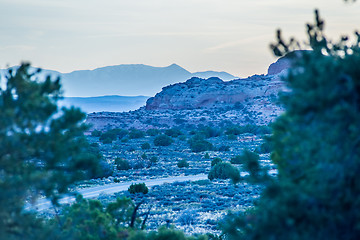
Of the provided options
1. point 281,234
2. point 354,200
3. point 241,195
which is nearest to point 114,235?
point 281,234

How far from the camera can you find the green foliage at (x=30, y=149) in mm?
8086

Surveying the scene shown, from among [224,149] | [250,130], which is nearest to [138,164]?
[224,149]

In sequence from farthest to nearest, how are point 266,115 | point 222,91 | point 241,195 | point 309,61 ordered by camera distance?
point 222,91 → point 266,115 → point 241,195 → point 309,61

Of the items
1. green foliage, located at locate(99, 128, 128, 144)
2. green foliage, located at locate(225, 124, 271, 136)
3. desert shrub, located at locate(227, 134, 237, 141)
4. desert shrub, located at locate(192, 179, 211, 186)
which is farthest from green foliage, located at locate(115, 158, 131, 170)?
green foliage, located at locate(225, 124, 271, 136)

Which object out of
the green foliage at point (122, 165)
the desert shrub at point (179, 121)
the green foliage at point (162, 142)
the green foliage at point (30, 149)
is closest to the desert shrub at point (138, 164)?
the green foliage at point (122, 165)

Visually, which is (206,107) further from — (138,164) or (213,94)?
(138,164)

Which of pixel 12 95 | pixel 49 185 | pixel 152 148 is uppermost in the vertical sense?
pixel 12 95

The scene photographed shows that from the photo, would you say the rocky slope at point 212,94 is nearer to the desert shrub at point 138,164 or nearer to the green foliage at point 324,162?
the desert shrub at point 138,164

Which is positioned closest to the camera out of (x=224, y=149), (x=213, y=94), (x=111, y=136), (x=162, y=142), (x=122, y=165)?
(x=122, y=165)

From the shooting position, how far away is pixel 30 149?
840 cm

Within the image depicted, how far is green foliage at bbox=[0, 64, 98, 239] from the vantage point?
8.09m

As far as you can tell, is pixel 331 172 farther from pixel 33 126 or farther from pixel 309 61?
pixel 33 126

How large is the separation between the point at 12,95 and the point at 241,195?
59.6 feet

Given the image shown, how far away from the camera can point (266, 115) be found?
283 feet
